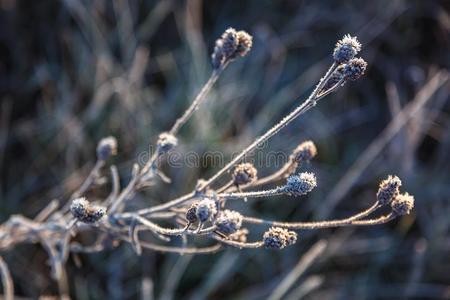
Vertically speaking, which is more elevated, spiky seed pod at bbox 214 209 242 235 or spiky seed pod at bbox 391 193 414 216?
spiky seed pod at bbox 391 193 414 216

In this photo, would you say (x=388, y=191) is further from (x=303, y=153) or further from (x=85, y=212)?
(x=85, y=212)

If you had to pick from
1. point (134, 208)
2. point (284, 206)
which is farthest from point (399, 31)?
point (134, 208)

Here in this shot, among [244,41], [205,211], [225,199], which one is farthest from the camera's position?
[244,41]

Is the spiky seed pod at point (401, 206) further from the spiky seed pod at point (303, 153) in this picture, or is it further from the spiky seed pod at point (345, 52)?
the spiky seed pod at point (345, 52)

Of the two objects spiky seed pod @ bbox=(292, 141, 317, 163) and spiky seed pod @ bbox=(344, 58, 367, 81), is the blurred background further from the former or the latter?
spiky seed pod @ bbox=(344, 58, 367, 81)

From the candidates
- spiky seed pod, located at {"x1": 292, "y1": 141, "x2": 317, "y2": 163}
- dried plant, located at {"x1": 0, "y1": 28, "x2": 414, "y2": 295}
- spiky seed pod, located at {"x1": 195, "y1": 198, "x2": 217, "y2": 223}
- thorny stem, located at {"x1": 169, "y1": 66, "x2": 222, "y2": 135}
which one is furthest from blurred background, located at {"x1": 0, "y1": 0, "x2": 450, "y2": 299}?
spiky seed pod, located at {"x1": 195, "y1": 198, "x2": 217, "y2": 223}

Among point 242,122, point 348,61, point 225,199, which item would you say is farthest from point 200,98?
point 242,122
